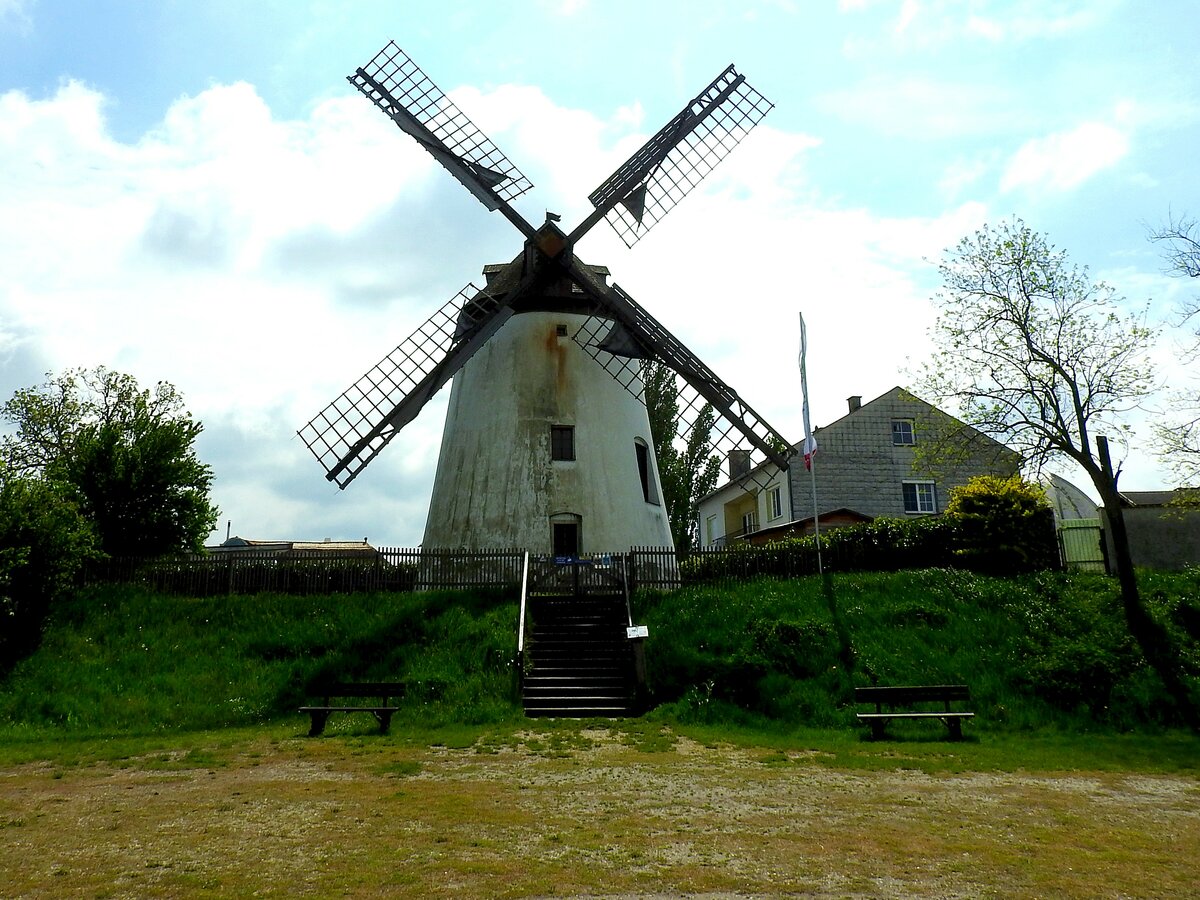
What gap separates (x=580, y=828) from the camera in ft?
28.1

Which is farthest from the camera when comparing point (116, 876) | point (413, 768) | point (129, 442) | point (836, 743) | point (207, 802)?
point (129, 442)

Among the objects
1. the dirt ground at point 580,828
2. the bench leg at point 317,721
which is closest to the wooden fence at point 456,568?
the bench leg at point 317,721

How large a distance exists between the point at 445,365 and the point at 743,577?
31.5ft

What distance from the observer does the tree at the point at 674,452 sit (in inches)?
1473

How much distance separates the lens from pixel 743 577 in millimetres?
22531

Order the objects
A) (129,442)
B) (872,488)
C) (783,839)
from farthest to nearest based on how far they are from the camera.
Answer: (872,488) → (129,442) → (783,839)

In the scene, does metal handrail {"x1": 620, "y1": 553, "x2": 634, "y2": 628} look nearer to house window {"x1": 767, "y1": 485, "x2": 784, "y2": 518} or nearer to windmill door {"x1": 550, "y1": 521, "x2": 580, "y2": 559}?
windmill door {"x1": 550, "y1": 521, "x2": 580, "y2": 559}

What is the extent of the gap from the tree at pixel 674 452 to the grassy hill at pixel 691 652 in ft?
52.3

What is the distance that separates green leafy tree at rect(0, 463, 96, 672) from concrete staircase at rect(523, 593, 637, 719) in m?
10.7

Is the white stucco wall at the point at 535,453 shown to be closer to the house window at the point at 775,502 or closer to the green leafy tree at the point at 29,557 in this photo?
the green leafy tree at the point at 29,557

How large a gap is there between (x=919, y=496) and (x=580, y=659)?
22.4 meters

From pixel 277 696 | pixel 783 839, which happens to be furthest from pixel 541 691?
pixel 783 839

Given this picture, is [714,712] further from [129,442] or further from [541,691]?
[129,442]

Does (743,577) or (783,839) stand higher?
(743,577)
